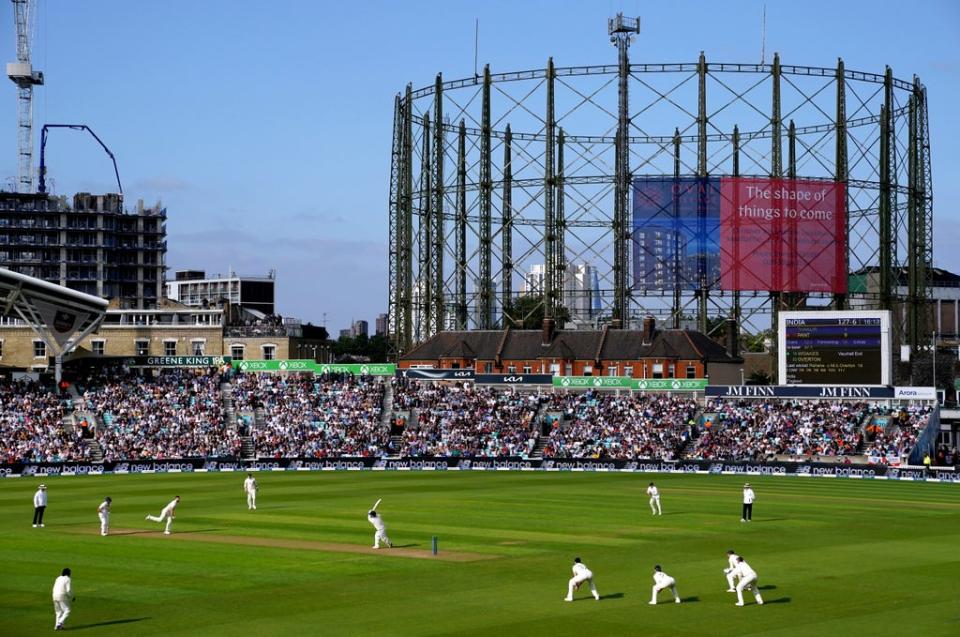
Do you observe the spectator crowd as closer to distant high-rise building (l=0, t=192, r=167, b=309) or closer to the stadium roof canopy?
the stadium roof canopy

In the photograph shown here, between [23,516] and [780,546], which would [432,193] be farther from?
[780,546]

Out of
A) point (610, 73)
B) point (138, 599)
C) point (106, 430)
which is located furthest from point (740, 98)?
point (138, 599)

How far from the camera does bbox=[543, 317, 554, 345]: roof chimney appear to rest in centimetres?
9682

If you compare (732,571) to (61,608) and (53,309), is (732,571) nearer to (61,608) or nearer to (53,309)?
(61,608)

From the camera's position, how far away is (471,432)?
3100 inches

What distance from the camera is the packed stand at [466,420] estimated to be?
252 ft

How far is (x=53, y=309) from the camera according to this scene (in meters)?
81.4

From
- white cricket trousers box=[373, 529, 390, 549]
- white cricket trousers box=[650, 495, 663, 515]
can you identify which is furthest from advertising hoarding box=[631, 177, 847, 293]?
white cricket trousers box=[373, 529, 390, 549]

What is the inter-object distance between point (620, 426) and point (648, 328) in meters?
17.5

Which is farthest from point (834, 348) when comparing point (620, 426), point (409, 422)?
point (409, 422)

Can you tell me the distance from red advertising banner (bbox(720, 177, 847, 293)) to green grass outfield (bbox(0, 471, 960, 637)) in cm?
3285

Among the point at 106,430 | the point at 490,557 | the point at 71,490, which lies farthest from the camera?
the point at 106,430

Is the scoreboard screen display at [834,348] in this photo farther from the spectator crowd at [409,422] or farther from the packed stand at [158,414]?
the packed stand at [158,414]

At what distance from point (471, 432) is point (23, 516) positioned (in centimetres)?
3651
